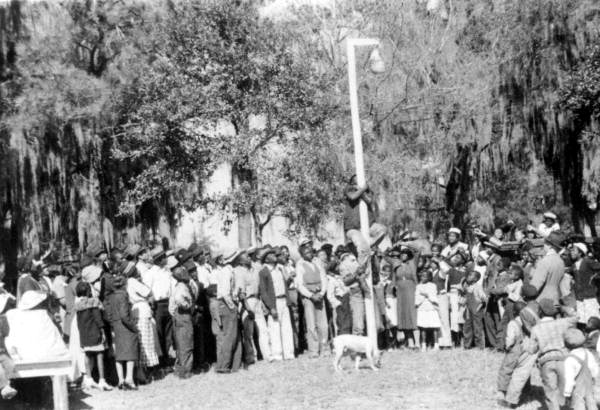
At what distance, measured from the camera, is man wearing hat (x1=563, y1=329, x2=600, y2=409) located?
8.16 meters

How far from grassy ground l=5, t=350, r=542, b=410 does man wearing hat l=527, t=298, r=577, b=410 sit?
2.72 feet

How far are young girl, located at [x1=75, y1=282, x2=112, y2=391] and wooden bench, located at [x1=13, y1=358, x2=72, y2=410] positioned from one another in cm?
157

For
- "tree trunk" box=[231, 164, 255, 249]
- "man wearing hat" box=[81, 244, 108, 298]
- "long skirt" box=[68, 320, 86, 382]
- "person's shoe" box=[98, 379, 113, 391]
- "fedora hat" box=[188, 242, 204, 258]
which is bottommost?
"person's shoe" box=[98, 379, 113, 391]

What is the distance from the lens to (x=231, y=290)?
12.9 metres

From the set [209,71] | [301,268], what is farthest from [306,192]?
[301,268]

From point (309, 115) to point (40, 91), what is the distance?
6.73 m

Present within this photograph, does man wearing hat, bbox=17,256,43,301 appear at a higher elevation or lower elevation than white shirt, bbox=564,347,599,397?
higher

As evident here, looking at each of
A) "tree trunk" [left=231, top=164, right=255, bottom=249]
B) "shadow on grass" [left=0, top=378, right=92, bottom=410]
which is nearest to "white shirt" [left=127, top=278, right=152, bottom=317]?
"shadow on grass" [left=0, top=378, right=92, bottom=410]

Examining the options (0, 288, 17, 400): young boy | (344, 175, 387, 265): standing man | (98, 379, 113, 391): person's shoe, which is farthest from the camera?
(344, 175, 387, 265): standing man

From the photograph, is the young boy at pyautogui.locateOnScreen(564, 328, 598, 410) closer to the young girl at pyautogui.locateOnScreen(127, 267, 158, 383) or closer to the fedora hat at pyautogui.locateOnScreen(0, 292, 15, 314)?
the young girl at pyautogui.locateOnScreen(127, 267, 158, 383)

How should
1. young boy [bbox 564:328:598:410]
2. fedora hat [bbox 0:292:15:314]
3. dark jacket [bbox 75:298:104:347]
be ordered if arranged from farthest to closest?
dark jacket [bbox 75:298:104:347], fedora hat [bbox 0:292:15:314], young boy [bbox 564:328:598:410]

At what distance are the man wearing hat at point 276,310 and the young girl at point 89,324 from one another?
286 centimetres

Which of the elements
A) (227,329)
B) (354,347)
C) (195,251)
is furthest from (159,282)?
(354,347)

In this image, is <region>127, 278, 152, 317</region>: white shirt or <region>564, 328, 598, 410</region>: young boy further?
<region>127, 278, 152, 317</region>: white shirt
